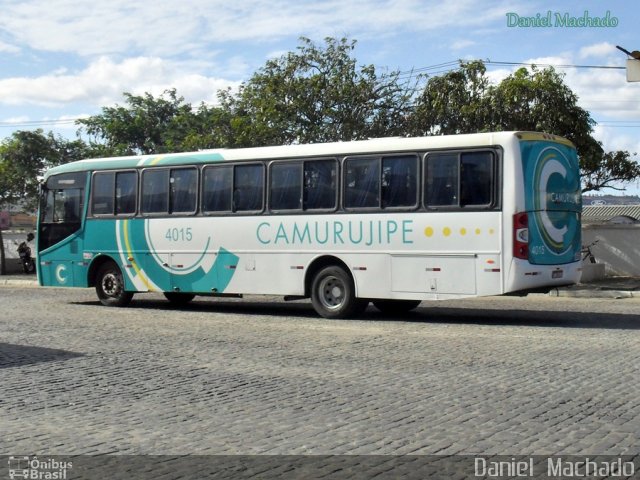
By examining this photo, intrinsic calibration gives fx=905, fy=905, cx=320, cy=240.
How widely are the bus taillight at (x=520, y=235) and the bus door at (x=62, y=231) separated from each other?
9919 millimetres

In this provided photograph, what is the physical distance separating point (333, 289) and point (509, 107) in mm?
12894

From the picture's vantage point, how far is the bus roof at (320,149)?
14773 millimetres

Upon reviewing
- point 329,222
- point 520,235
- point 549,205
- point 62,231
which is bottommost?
point 520,235

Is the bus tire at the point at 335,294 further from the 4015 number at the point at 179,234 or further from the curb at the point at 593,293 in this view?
the curb at the point at 593,293

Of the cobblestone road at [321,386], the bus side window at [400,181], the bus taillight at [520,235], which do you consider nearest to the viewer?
the cobblestone road at [321,386]

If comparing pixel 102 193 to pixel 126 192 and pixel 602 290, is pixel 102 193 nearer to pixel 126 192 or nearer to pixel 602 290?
pixel 126 192

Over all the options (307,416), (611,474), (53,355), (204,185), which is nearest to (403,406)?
(307,416)

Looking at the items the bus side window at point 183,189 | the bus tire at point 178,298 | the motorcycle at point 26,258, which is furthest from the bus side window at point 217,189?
the motorcycle at point 26,258

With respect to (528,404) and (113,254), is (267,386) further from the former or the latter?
(113,254)

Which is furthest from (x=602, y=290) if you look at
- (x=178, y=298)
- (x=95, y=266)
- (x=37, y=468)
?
(x=37, y=468)

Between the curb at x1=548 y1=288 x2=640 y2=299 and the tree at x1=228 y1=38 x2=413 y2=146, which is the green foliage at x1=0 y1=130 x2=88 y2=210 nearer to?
the tree at x1=228 y1=38 x2=413 y2=146

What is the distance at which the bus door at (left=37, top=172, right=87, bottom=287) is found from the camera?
20000 millimetres

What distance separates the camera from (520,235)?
568 inches

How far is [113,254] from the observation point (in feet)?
63.8
